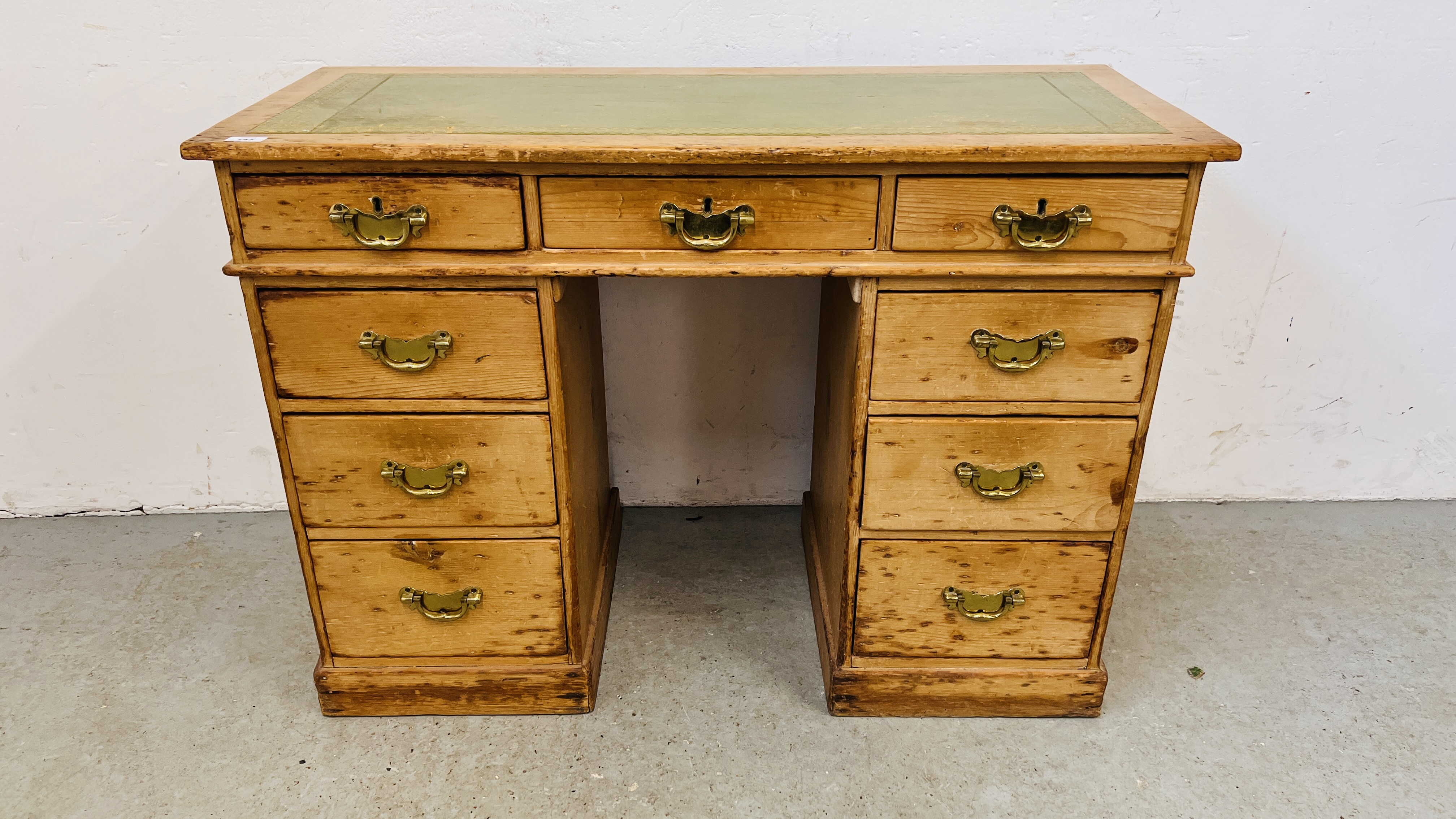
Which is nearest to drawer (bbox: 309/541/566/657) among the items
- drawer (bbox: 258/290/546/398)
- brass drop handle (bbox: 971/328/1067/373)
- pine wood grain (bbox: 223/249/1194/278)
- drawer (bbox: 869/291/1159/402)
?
drawer (bbox: 258/290/546/398)

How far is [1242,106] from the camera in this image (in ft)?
6.79

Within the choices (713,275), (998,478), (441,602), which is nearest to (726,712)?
(441,602)

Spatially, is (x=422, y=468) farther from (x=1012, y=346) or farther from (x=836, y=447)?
(x=1012, y=346)

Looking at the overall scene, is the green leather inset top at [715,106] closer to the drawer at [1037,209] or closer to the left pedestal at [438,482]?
the drawer at [1037,209]

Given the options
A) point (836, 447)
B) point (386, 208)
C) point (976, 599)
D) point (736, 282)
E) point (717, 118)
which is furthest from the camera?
point (736, 282)

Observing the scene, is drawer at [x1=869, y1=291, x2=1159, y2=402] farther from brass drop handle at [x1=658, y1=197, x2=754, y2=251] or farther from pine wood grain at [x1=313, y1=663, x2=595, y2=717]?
pine wood grain at [x1=313, y1=663, x2=595, y2=717]

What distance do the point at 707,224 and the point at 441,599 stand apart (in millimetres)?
820

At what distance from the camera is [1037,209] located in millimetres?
1438

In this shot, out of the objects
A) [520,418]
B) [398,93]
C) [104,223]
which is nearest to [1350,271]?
[520,418]

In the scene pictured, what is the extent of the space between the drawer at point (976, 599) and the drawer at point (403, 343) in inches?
26.7

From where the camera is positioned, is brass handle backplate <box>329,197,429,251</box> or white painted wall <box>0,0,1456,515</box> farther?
white painted wall <box>0,0,1456,515</box>

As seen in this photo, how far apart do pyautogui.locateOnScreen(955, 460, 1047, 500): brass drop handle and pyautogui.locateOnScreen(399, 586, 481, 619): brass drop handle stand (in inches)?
33.9

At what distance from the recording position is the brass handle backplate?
1420 mm

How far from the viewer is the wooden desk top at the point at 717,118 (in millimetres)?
1378
